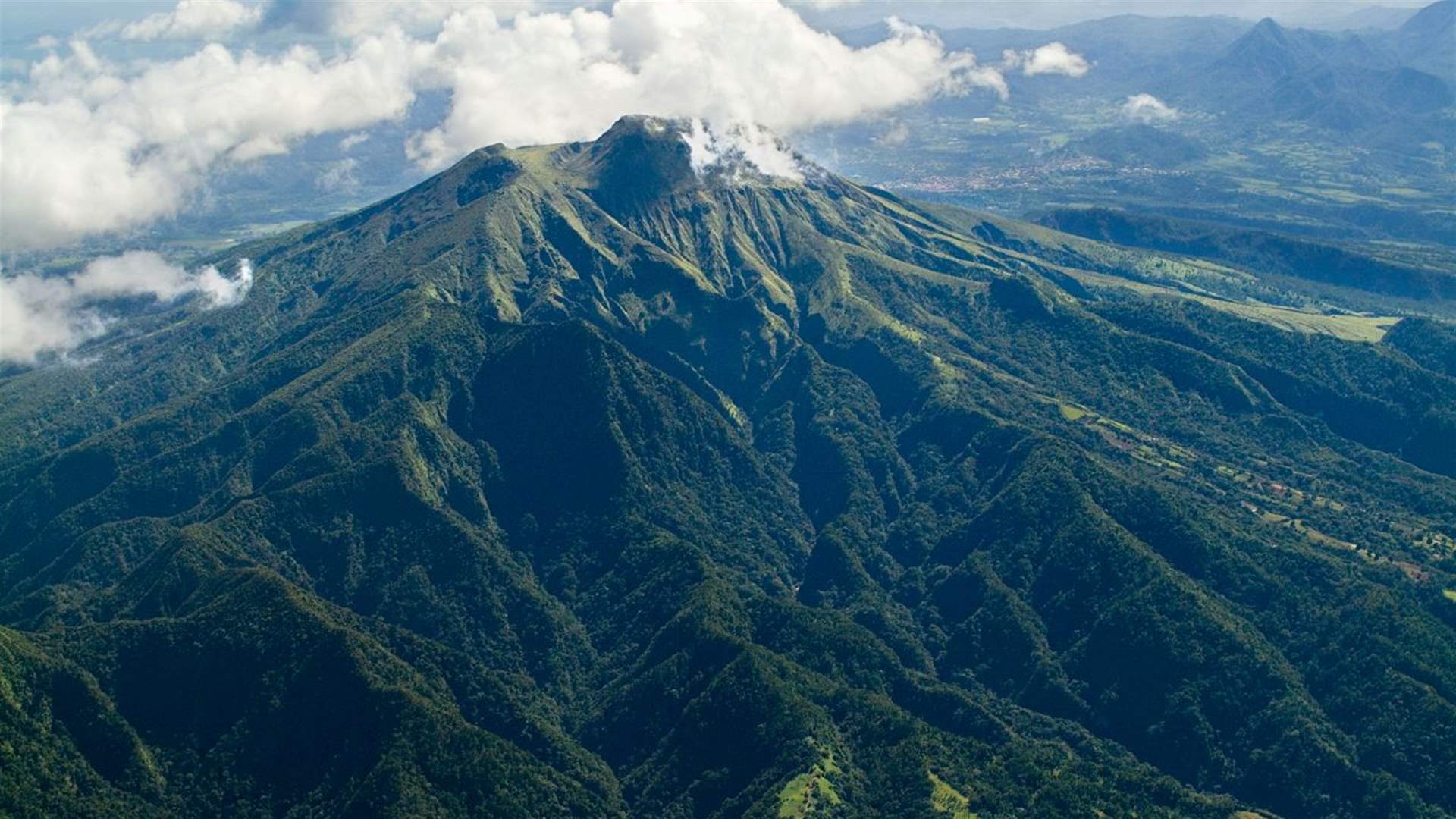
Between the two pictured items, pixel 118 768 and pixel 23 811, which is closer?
pixel 23 811

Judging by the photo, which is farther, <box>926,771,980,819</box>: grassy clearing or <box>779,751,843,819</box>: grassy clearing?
<box>926,771,980,819</box>: grassy clearing

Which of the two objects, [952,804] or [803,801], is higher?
[803,801]

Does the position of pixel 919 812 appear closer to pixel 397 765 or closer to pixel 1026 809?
pixel 1026 809

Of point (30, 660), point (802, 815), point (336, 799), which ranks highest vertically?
point (30, 660)

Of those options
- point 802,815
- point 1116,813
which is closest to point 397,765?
point 802,815

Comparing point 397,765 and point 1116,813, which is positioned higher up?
point 397,765

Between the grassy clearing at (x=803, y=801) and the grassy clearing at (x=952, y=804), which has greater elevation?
the grassy clearing at (x=803, y=801)

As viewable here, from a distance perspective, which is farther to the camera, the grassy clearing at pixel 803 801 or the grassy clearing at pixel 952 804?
the grassy clearing at pixel 952 804

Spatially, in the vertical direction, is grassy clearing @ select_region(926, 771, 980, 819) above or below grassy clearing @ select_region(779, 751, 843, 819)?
below

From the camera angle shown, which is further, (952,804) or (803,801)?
(952,804)
